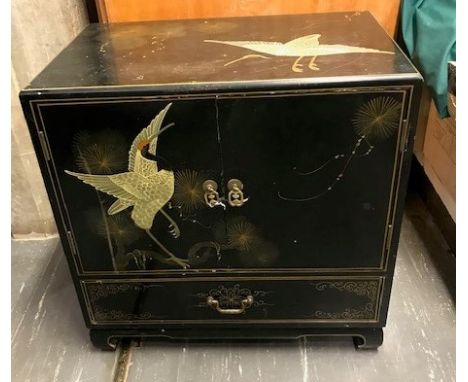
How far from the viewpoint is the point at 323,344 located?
1193 mm

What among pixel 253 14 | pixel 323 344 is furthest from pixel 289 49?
pixel 323 344

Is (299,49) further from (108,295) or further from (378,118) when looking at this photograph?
(108,295)

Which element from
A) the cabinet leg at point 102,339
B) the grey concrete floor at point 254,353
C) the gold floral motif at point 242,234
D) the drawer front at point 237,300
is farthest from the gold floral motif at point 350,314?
the cabinet leg at point 102,339

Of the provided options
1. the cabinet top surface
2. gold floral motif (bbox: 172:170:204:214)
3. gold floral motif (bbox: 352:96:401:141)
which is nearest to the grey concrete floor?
gold floral motif (bbox: 172:170:204:214)

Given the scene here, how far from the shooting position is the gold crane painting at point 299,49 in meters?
0.96

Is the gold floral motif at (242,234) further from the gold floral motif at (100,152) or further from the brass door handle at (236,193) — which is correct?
the gold floral motif at (100,152)

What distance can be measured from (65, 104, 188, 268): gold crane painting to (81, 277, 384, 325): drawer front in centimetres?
16

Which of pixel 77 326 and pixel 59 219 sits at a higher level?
pixel 59 219

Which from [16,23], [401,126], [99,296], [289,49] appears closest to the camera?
[401,126]

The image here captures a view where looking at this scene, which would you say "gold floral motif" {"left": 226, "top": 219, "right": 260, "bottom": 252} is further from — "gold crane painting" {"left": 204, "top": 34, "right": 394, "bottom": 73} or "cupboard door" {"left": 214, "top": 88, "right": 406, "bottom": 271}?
"gold crane painting" {"left": 204, "top": 34, "right": 394, "bottom": 73}

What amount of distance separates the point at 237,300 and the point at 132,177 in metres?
0.36

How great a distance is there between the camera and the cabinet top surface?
896 millimetres
